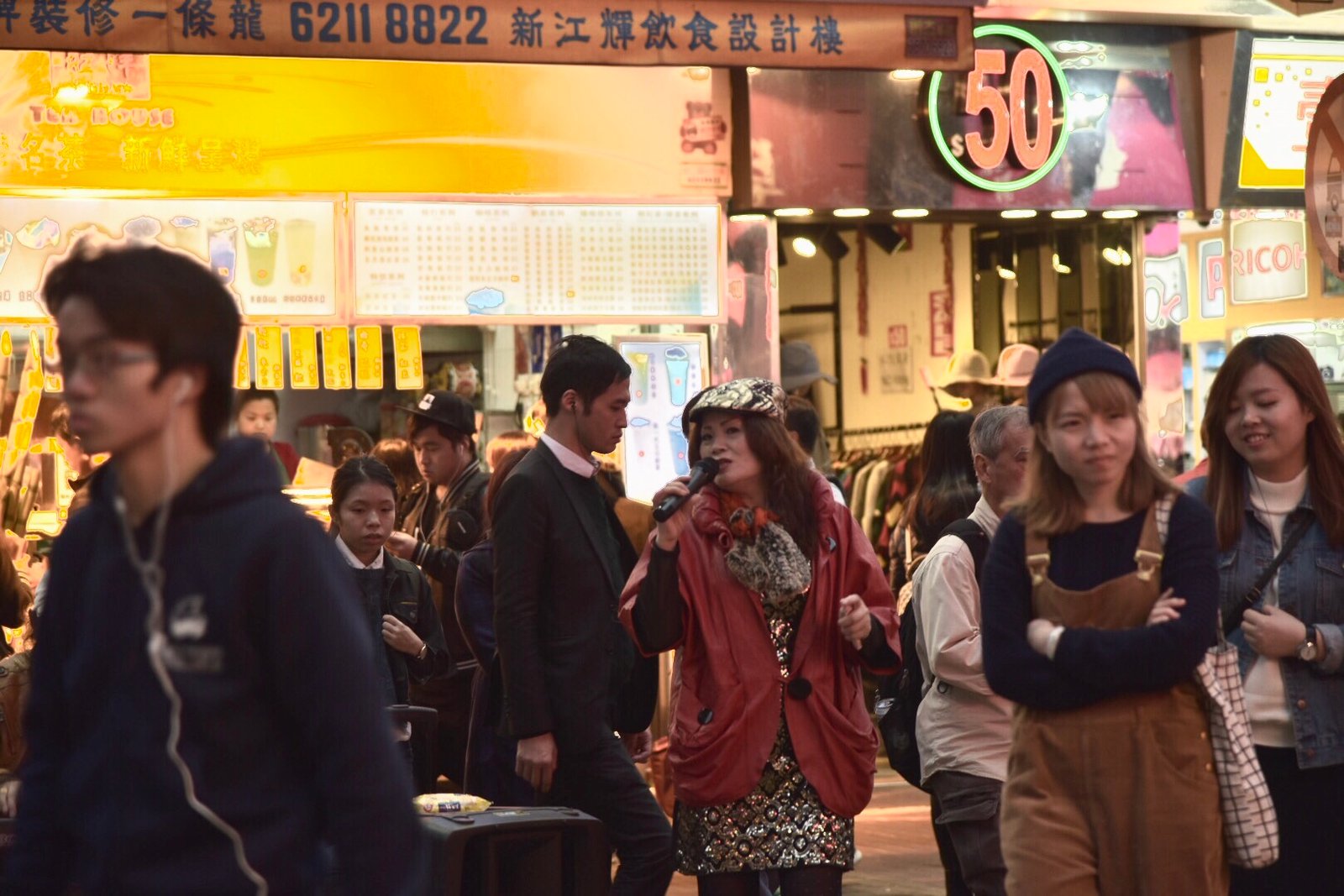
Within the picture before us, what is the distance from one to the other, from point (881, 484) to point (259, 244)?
501cm

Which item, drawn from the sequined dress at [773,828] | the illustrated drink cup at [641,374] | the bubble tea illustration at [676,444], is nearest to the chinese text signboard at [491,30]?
the illustrated drink cup at [641,374]

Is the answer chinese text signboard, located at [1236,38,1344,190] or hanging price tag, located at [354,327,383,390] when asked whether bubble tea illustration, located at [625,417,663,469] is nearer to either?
hanging price tag, located at [354,327,383,390]

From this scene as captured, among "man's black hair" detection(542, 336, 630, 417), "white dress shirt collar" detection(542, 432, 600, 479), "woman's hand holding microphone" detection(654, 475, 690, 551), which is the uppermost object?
"man's black hair" detection(542, 336, 630, 417)

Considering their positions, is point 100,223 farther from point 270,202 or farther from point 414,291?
point 414,291

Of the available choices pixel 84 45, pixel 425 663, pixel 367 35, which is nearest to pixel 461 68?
pixel 367 35

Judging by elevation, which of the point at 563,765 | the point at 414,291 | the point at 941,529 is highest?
the point at 414,291

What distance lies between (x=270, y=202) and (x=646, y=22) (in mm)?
2546

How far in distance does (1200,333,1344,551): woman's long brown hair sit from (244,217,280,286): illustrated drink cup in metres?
6.49

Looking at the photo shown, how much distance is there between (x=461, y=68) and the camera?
1071 cm

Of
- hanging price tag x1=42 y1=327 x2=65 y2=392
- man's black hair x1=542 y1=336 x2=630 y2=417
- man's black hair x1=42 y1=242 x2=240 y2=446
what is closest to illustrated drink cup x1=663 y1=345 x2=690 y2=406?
hanging price tag x1=42 y1=327 x2=65 y2=392

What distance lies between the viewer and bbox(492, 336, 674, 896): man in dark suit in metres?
6.13

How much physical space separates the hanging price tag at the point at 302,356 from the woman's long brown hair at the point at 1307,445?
6.41m

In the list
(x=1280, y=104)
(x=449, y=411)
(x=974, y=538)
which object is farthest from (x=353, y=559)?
(x=1280, y=104)

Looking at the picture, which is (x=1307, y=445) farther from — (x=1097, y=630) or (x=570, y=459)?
(x=570, y=459)
